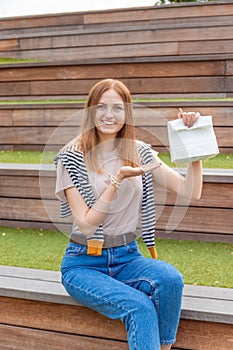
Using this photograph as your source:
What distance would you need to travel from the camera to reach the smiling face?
1.35 meters

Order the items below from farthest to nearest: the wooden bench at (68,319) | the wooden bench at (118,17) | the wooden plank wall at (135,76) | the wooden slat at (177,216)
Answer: the wooden bench at (118,17) < the wooden plank wall at (135,76) < the wooden slat at (177,216) < the wooden bench at (68,319)

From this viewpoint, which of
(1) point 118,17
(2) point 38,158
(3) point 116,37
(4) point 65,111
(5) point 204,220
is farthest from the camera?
(1) point 118,17

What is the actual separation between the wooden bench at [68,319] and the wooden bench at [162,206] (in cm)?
19

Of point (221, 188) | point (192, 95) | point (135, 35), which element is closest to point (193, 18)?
point (135, 35)

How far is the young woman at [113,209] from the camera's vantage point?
1.26m

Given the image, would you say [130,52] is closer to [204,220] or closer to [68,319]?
[204,220]

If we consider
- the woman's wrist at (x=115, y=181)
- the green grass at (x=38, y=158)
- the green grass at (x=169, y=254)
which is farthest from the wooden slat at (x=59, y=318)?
the green grass at (x=38, y=158)

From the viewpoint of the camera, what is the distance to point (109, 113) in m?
1.36

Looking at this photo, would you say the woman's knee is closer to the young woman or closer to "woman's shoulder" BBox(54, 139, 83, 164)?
the young woman

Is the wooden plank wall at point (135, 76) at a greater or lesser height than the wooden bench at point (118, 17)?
lesser

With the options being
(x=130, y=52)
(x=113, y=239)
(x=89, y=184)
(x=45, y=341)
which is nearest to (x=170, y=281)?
(x=113, y=239)

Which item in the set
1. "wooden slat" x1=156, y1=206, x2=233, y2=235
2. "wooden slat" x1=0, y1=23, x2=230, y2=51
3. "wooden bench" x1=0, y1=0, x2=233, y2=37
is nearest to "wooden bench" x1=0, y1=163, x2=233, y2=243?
"wooden slat" x1=156, y1=206, x2=233, y2=235

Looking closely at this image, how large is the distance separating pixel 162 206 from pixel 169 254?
1.23 ft

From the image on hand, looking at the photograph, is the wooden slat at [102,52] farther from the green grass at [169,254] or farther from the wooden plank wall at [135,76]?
the green grass at [169,254]
